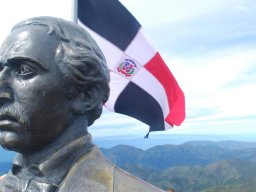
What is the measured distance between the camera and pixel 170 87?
1036 centimetres

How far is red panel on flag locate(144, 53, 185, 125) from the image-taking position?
9938 millimetres

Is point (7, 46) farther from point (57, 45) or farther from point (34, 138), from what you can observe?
point (34, 138)

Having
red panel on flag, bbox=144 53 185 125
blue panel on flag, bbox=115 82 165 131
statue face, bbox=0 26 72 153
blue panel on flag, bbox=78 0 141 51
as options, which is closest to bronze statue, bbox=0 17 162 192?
statue face, bbox=0 26 72 153

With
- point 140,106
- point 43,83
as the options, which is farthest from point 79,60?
point 140,106

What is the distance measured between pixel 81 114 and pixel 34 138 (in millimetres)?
385

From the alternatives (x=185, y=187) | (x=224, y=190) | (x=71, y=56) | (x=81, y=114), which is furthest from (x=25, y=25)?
(x=185, y=187)

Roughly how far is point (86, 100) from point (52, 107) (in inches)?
11.3

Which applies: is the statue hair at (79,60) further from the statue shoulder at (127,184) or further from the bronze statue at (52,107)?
the statue shoulder at (127,184)

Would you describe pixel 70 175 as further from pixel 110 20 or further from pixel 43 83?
pixel 110 20

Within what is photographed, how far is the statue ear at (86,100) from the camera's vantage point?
3.33 meters

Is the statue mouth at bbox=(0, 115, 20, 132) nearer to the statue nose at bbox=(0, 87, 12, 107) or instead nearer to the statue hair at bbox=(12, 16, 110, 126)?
the statue nose at bbox=(0, 87, 12, 107)

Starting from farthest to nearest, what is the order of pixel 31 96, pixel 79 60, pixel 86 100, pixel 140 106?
1. pixel 140 106
2. pixel 86 100
3. pixel 79 60
4. pixel 31 96

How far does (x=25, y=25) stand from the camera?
3426 mm

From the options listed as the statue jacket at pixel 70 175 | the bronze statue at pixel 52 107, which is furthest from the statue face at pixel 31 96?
the statue jacket at pixel 70 175
